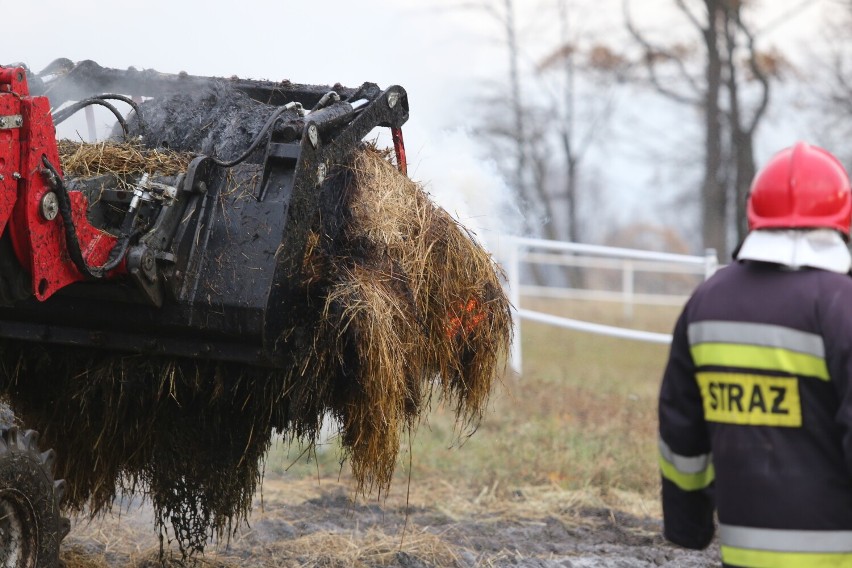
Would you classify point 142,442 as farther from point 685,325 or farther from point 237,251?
point 685,325

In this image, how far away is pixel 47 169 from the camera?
3535 millimetres

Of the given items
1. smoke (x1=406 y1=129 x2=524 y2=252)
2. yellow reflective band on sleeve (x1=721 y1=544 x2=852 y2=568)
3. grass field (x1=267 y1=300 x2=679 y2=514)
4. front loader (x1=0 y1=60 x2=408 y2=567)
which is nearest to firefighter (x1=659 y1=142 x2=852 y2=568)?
yellow reflective band on sleeve (x1=721 y1=544 x2=852 y2=568)

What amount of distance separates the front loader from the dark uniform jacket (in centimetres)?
163

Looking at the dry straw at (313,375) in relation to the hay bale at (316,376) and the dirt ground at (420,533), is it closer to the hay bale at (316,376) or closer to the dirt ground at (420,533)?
the hay bale at (316,376)

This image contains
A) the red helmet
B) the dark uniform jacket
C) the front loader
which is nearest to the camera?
the dark uniform jacket

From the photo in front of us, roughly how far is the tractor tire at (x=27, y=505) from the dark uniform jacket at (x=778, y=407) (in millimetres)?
2268

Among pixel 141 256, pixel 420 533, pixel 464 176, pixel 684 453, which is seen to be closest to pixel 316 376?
pixel 141 256

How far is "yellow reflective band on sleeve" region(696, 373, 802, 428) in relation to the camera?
9.04 feet

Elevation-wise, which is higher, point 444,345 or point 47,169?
point 47,169

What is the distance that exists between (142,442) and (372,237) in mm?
1284

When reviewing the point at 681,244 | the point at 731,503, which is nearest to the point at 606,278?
the point at 681,244

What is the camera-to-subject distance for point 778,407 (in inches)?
109

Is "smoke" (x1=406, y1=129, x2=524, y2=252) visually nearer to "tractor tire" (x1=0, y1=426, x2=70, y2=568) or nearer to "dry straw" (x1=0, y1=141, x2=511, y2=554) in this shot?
"dry straw" (x1=0, y1=141, x2=511, y2=554)

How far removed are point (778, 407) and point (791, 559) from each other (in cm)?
39
